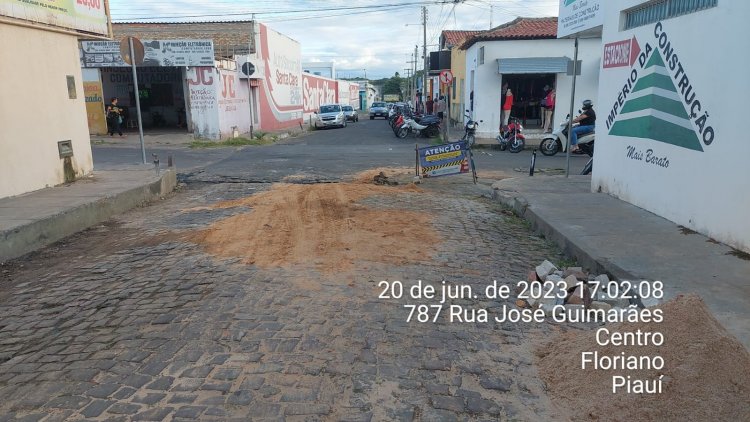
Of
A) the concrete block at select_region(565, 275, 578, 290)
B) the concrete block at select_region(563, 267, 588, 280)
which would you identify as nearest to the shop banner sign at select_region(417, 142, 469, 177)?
the concrete block at select_region(563, 267, 588, 280)

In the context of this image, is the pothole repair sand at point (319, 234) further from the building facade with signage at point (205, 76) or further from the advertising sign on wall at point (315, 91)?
the advertising sign on wall at point (315, 91)

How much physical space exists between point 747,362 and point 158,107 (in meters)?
30.4

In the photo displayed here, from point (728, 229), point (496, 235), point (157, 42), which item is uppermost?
point (157, 42)

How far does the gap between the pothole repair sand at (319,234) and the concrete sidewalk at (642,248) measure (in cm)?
174

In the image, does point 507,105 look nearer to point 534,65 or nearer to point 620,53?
point 534,65

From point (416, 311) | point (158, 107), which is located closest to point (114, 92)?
point (158, 107)

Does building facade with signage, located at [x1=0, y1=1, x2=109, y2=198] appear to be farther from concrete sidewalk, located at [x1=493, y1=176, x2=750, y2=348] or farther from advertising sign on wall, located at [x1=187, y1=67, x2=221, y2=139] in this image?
advertising sign on wall, located at [x1=187, y1=67, x2=221, y2=139]

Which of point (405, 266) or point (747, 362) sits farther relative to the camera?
point (405, 266)

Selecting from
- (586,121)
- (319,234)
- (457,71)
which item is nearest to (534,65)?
(586,121)

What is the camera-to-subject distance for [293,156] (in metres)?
17.8

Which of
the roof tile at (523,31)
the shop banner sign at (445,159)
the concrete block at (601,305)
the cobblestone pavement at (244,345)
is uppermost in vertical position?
the roof tile at (523,31)

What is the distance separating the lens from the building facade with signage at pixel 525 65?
21.2m

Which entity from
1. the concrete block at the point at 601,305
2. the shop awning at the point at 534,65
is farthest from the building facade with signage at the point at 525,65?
the concrete block at the point at 601,305

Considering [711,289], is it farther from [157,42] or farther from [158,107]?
[158,107]
